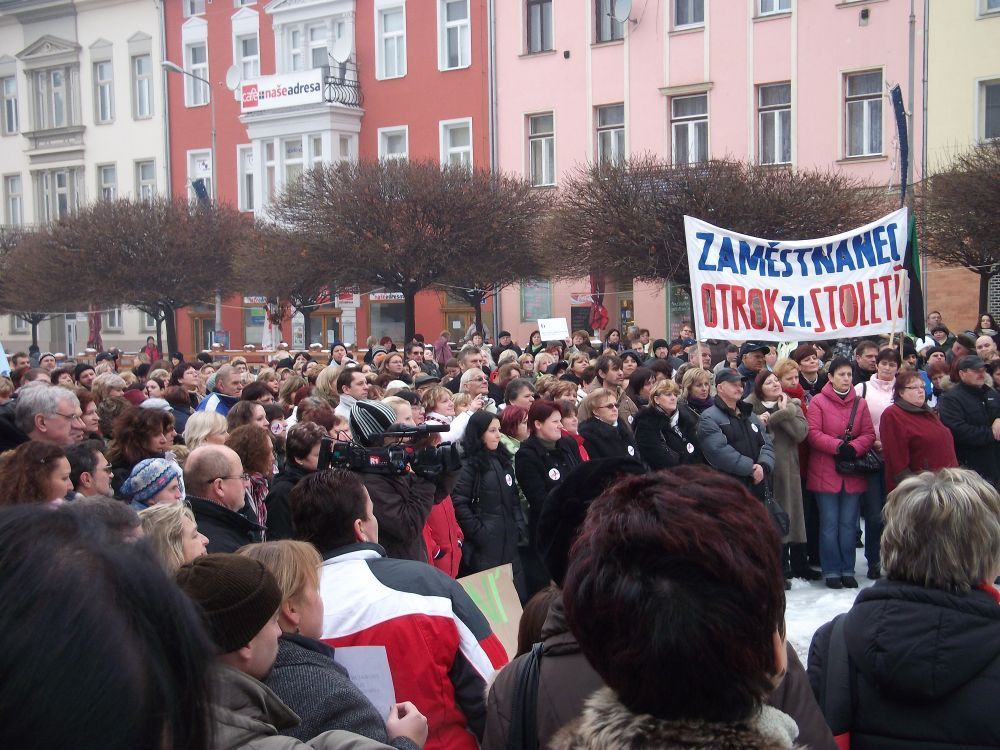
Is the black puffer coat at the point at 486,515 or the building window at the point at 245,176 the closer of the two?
the black puffer coat at the point at 486,515

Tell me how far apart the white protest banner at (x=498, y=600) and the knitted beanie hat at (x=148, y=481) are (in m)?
1.58

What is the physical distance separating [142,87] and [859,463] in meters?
35.5

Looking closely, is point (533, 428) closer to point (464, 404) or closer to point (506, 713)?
point (464, 404)

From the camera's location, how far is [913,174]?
24.5 m

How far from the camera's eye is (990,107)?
77.9 feet

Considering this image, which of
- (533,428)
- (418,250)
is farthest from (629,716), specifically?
(418,250)

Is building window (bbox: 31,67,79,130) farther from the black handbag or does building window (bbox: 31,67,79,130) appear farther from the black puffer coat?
the black puffer coat

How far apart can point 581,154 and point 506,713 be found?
28.2 metres

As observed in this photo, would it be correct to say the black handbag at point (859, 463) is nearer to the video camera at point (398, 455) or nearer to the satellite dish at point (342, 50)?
the video camera at point (398, 455)

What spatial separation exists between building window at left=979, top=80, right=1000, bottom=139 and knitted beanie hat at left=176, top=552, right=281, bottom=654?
24575 millimetres

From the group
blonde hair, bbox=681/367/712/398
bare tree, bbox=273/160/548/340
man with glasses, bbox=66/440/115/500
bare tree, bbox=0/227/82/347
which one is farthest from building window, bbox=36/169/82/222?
man with glasses, bbox=66/440/115/500

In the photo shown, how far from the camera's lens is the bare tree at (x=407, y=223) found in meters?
23.8

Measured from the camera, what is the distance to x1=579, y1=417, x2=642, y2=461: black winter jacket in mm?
7672

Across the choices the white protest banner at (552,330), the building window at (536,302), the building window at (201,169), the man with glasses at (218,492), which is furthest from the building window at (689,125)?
the man with glasses at (218,492)
